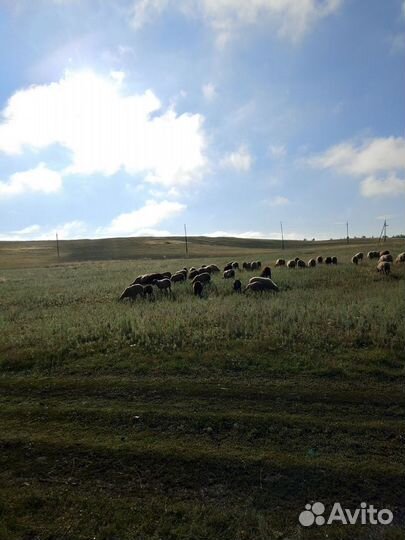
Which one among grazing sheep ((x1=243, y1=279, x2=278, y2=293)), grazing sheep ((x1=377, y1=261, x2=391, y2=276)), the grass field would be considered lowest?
the grass field

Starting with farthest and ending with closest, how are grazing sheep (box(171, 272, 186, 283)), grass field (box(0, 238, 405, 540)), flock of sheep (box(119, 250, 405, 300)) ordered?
grazing sheep (box(171, 272, 186, 283))
flock of sheep (box(119, 250, 405, 300))
grass field (box(0, 238, 405, 540))

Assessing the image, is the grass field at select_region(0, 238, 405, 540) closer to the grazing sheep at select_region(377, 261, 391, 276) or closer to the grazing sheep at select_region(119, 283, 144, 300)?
the grazing sheep at select_region(119, 283, 144, 300)

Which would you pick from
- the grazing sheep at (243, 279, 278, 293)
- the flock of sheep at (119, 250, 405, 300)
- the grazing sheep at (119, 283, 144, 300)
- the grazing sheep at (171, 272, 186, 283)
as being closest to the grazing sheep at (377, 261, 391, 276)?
the flock of sheep at (119, 250, 405, 300)

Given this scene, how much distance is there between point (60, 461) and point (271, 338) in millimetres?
6593

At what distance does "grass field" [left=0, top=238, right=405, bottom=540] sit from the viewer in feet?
16.4

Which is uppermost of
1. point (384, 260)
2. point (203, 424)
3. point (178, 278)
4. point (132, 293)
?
point (384, 260)

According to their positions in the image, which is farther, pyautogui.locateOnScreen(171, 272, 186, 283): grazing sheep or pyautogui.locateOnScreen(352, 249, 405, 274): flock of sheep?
pyautogui.locateOnScreen(171, 272, 186, 283): grazing sheep

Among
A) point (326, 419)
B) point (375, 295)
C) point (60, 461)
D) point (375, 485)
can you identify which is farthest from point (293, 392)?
point (375, 295)

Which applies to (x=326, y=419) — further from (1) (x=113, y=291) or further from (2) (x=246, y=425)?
(1) (x=113, y=291)

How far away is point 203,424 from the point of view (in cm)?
712

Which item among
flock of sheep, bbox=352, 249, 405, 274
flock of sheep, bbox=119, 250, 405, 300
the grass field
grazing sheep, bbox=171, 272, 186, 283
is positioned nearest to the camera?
the grass field

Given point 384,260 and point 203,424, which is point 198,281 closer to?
point 384,260

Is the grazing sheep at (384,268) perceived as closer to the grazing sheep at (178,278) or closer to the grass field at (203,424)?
the grazing sheep at (178,278)

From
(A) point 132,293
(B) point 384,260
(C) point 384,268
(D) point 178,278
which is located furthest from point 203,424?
(B) point 384,260
